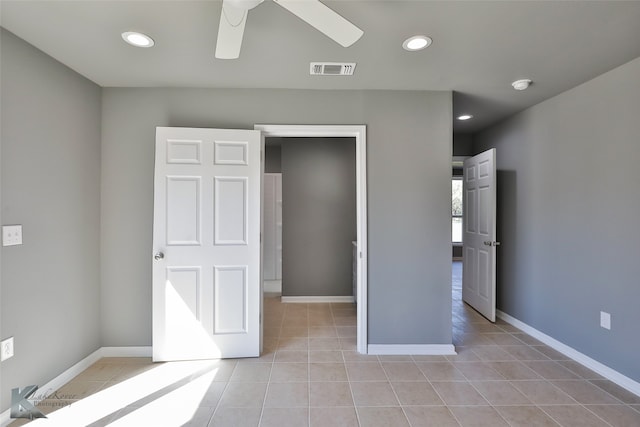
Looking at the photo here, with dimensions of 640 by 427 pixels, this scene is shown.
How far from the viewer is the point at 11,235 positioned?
183 centimetres

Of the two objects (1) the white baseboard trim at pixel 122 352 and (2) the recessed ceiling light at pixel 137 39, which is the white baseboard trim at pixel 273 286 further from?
(2) the recessed ceiling light at pixel 137 39

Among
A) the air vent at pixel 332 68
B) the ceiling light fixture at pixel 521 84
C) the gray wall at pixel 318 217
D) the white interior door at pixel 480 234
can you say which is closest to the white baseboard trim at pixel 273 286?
the gray wall at pixel 318 217

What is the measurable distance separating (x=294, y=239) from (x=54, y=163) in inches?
107

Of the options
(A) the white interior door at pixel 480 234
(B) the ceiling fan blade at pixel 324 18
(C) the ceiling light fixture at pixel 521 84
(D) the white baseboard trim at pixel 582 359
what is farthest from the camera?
(A) the white interior door at pixel 480 234

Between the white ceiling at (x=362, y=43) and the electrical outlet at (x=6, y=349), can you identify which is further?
the electrical outlet at (x=6, y=349)

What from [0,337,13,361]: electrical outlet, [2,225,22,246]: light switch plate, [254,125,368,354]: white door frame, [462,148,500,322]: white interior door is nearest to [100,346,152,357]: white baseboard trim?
[0,337,13,361]: electrical outlet

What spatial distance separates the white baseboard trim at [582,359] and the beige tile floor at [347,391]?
2.5 inches

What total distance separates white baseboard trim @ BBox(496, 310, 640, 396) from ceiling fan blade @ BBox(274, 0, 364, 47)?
9.95ft

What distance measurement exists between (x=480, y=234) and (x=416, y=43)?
258 centimetres

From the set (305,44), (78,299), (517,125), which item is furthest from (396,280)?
(78,299)

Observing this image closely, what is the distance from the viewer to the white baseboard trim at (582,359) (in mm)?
2159

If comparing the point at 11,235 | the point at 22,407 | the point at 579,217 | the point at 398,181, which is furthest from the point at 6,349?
the point at 579,217

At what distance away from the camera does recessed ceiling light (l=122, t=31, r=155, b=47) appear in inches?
72.1

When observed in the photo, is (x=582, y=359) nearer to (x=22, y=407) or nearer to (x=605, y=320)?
A: (x=605, y=320)
